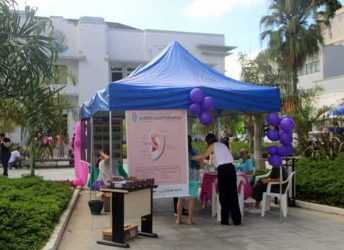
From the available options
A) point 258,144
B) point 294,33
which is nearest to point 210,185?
point 258,144

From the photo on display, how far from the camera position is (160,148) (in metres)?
8.84

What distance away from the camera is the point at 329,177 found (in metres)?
11.5

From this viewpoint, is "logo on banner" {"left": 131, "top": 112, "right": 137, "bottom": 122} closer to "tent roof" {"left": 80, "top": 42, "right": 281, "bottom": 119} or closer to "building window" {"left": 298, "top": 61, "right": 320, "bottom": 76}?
"tent roof" {"left": 80, "top": 42, "right": 281, "bottom": 119}

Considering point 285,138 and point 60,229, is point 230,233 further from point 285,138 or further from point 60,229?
point 60,229

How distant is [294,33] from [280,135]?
72.5 feet

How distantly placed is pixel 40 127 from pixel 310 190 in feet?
22.0

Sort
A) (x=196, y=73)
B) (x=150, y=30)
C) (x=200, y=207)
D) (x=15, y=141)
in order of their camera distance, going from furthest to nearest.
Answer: (x=150, y=30), (x=15, y=141), (x=200, y=207), (x=196, y=73)

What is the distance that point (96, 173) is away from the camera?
Result: 527 inches

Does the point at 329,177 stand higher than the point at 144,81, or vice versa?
the point at 144,81

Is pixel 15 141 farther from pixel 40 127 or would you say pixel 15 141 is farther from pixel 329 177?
pixel 329 177

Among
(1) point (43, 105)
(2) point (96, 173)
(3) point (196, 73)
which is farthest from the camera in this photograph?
(2) point (96, 173)

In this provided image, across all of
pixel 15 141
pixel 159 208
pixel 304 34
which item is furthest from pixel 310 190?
pixel 15 141

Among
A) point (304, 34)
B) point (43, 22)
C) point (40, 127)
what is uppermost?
point (304, 34)

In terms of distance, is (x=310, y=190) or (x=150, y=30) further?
(x=150, y=30)
